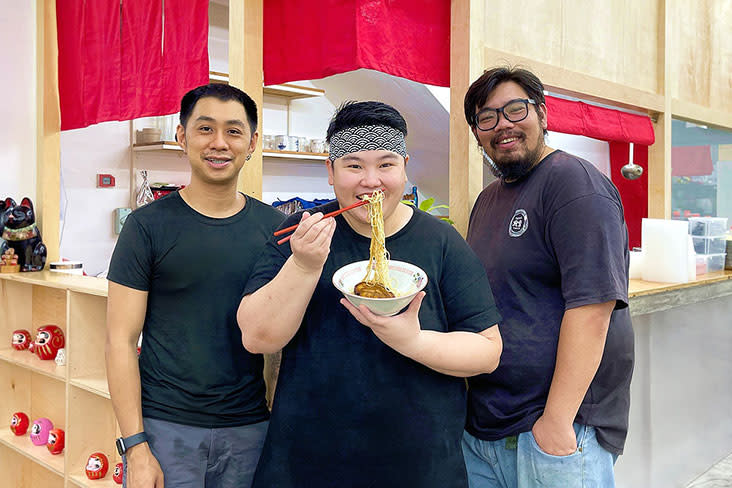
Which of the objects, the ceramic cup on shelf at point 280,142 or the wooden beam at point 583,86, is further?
the ceramic cup on shelf at point 280,142

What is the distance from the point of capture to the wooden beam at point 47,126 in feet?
11.9

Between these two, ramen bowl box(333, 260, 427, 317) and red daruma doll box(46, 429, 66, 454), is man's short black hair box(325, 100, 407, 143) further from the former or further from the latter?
red daruma doll box(46, 429, 66, 454)

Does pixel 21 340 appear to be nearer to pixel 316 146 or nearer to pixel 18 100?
pixel 18 100

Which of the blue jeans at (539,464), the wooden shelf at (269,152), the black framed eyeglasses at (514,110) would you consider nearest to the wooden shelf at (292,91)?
the wooden shelf at (269,152)

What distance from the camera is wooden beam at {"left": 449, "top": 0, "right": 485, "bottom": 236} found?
7.67 ft

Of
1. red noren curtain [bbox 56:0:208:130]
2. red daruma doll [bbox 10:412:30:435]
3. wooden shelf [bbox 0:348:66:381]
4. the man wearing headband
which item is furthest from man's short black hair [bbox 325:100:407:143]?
red daruma doll [bbox 10:412:30:435]

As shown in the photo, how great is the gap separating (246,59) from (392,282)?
4.73ft

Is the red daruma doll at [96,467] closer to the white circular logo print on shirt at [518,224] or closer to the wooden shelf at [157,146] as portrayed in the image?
the white circular logo print on shirt at [518,224]

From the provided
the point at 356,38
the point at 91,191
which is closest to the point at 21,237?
the point at 91,191

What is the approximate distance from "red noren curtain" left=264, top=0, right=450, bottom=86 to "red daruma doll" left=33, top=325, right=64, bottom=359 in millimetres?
1744

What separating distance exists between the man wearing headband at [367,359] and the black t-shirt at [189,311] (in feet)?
1.09

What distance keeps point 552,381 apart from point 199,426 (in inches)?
37.8

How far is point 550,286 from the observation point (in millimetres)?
1663

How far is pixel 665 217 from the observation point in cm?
374
